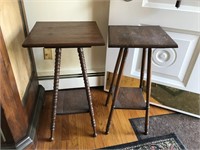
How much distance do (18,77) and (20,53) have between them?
6.0 inches

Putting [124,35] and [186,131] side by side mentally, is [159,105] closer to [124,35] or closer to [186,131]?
[186,131]

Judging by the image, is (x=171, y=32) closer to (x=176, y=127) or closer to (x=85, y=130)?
(x=176, y=127)

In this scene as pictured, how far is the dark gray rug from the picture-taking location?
1183 mm

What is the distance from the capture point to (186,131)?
48.9 inches

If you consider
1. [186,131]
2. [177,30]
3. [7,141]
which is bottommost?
[186,131]

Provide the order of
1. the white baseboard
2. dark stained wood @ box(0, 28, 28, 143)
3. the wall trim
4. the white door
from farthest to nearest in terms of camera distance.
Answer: the white baseboard → the white door → the wall trim → dark stained wood @ box(0, 28, 28, 143)

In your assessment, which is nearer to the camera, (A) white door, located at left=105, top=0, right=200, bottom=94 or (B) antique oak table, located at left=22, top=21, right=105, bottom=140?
(B) antique oak table, located at left=22, top=21, right=105, bottom=140

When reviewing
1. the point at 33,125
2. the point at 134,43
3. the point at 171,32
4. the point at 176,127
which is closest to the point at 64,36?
the point at 134,43

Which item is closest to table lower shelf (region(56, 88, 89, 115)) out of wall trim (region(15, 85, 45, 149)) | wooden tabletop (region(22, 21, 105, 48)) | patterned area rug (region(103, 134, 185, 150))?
wall trim (region(15, 85, 45, 149))

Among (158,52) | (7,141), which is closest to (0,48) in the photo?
(7,141)

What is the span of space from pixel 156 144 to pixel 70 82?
81 centimetres

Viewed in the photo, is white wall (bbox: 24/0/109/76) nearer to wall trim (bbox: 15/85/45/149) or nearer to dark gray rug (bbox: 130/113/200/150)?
wall trim (bbox: 15/85/45/149)

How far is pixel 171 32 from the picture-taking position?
3.76ft

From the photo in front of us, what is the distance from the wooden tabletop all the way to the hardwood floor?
641 millimetres
